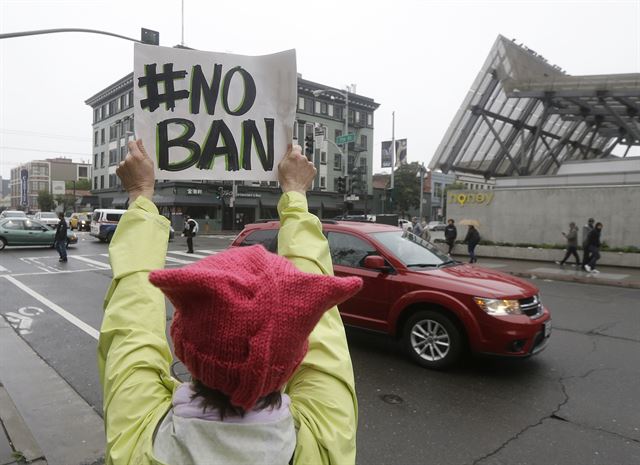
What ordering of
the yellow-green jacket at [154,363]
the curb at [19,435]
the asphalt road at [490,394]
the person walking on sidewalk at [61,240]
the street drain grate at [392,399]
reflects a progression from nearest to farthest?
the yellow-green jacket at [154,363] → the curb at [19,435] → the asphalt road at [490,394] → the street drain grate at [392,399] → the person walking on sidewalk at [61,240]

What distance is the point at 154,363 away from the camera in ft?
4.13

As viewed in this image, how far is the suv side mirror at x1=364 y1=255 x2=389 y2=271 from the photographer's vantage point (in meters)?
5.66

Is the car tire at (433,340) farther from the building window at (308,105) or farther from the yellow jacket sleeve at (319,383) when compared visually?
the building window at (308,105)

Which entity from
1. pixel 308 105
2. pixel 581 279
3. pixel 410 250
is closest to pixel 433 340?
pixel 410 250

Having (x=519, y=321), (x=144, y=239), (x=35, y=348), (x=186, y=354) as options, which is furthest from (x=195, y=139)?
(x=35, y=348)

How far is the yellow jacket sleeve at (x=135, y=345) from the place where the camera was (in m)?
1.12

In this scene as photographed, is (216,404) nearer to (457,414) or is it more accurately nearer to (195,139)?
(195,139)

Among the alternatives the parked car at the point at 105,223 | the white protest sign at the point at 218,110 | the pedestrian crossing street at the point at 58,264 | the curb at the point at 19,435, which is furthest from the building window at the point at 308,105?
the white protest sign at the point at 218,110

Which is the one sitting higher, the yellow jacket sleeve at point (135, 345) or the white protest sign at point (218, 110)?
the white protest sign at point (218, 110)

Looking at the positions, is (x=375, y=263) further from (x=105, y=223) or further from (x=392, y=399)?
(x=105, y=223)

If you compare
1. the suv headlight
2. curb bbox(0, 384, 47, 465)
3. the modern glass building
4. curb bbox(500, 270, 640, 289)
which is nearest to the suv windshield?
the suv headlight

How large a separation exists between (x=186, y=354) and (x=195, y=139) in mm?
1502

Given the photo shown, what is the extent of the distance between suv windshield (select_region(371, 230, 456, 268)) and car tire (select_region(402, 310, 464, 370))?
76 cm

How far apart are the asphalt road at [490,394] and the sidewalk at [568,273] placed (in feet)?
16.0
